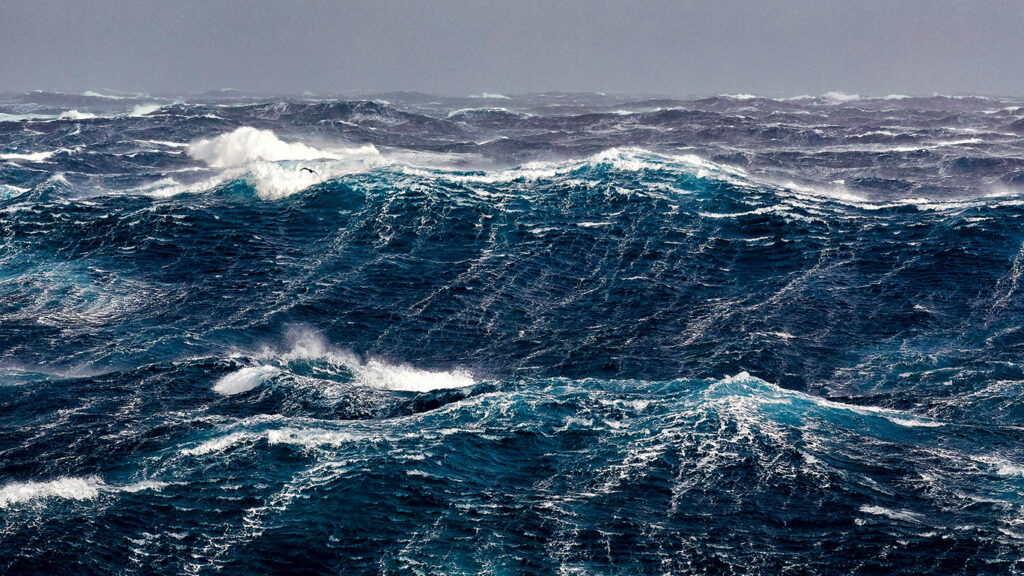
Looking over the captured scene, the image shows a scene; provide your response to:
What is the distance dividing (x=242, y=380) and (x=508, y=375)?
9592mm

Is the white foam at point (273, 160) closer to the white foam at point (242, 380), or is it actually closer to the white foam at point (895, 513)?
the white foam at point (242, 380)

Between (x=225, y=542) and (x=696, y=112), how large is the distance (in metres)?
117

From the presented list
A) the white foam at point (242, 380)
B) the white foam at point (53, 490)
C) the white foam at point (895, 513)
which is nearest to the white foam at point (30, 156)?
the white foam at point (242, 380)

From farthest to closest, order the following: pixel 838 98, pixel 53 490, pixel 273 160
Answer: pixel 838 98 < pixel 273 160 < pixel 53 490

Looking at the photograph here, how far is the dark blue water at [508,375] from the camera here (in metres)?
21.4

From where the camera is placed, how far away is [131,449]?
2586cm

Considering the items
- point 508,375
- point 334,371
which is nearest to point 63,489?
point 334,371

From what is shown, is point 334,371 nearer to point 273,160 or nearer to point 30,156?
point 273,160

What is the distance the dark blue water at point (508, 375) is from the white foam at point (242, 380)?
0.55 feet

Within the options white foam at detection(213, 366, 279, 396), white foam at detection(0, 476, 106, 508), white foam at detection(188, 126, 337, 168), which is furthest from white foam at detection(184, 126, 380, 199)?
white foam at detection(0, 476, 106, 508)

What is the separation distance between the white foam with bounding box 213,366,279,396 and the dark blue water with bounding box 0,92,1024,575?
168mm

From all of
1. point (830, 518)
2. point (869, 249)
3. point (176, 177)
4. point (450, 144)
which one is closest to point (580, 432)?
point (830, 518)

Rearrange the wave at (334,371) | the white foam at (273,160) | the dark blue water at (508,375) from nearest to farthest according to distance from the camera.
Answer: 1. the dark blue water at (508,375)
2. the wave at (334,371)
3. the white foam at (273,160)

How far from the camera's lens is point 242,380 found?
3141cm
